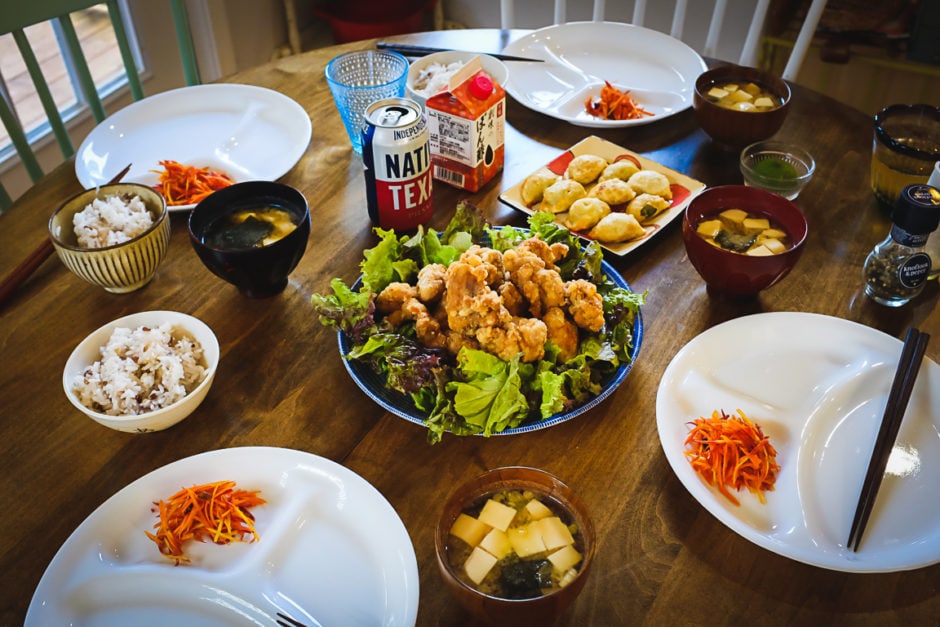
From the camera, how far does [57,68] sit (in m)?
3.69

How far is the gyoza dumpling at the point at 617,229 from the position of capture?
164cm

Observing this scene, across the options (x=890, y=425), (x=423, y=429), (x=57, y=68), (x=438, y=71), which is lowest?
(x=57, y=68)

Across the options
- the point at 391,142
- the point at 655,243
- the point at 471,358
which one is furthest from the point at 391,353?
the point at 655,243

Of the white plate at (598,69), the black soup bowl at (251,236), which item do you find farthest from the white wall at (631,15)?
the black soup bowl at (251,236)

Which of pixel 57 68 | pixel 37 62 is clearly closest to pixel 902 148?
pixel 37 62

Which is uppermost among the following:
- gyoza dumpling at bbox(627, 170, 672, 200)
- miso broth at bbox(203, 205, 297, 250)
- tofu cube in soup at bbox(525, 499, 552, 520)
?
miso broth at bbox(203, 205, 297, 250)

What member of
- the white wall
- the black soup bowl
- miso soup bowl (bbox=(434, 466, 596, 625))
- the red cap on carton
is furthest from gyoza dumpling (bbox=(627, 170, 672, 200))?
the white wall

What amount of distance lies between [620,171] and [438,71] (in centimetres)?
63

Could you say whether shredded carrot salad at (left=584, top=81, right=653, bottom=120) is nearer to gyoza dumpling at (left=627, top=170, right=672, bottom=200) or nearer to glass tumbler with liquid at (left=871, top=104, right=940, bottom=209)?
gyoza dumpling at (left=627, top=170, right=672, bottom=200)

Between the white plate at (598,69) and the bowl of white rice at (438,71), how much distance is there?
149 mm

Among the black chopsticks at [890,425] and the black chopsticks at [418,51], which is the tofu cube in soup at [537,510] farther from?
the black chopsticks at [418,51]

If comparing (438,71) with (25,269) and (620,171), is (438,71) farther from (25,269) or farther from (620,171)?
(25,269)

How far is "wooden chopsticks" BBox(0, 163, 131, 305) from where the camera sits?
1564mm

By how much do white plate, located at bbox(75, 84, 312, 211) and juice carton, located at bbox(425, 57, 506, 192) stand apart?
0.41 metres
